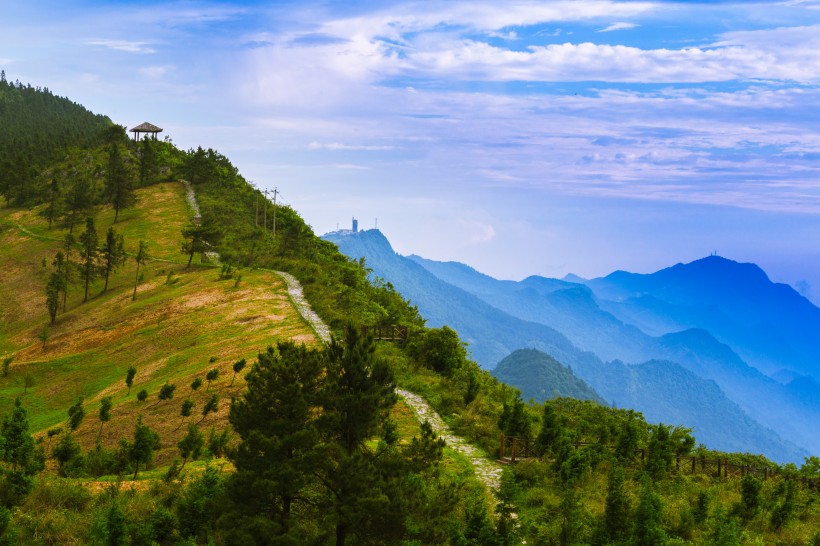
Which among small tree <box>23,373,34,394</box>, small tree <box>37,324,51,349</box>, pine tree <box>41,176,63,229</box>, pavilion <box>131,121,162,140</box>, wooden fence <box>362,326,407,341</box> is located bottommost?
small tree <box>23,373,34,394</box>

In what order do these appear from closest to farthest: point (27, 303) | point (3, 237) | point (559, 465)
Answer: point (559, 465) → point (27, 303) → point (3, 237)

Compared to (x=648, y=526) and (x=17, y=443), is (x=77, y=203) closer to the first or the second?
(x=17, y=443)

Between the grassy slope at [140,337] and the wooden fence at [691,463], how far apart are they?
14.1 meters

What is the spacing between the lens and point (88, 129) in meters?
190

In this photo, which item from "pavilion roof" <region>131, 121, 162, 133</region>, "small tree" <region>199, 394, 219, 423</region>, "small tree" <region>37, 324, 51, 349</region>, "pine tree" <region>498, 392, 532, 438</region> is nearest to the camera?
"pine tree" <region>498, 392, 532, 438</region>

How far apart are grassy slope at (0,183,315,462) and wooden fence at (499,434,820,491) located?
556 inches

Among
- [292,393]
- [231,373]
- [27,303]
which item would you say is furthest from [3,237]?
[292,393]

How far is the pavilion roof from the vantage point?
136 meters

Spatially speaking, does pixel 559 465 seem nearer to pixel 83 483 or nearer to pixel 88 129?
pixel 83 483

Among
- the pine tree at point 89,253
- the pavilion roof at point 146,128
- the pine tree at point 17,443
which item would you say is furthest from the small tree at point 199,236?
the pavilion roof at point 146,128

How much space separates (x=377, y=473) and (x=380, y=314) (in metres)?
38.4

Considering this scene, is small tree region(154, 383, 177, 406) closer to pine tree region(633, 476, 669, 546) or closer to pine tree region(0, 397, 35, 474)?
pine tree region(0, 397, 35, 474)

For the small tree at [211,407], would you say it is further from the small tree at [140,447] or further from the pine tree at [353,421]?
the pine tree at [353,421]

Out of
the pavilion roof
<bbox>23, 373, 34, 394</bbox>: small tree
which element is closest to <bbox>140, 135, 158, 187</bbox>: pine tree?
the pavilion roof
